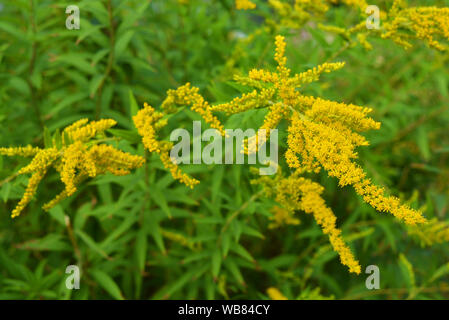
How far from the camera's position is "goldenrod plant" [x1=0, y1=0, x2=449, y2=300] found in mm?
1655

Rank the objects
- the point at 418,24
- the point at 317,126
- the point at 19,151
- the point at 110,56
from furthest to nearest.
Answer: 1. the point at 110,56
2. the point at 418,24
3. the point at 19,151
4. the point at 317,126

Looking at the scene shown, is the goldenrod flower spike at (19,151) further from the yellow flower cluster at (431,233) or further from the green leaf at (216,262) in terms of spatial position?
the yellow flower cluster at (431,233)

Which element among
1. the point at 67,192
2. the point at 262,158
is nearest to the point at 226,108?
the point at 262,158

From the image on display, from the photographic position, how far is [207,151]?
6.46ft

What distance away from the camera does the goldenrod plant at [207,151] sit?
5.43 ft

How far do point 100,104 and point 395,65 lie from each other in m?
3.38

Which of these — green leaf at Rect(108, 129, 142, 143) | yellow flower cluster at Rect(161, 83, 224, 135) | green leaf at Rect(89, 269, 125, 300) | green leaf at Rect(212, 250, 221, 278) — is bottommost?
green leaf at Rect(89, 269, 125, 300)

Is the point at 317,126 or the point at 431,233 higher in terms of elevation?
the point at 317,126

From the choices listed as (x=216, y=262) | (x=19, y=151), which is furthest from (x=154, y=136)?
(x=216, y=262)

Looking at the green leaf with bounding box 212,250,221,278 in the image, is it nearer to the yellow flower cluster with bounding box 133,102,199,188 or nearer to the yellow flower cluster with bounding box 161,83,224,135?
the yellow flower cluster with bounding box 133,102,199,188

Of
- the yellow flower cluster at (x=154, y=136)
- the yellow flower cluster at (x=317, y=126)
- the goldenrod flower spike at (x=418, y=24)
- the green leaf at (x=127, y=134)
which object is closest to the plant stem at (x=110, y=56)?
the green leaf at (x=127, y=134)

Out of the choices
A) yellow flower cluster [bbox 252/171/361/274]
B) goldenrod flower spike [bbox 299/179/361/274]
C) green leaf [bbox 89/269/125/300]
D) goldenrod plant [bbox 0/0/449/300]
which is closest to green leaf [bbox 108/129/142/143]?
goldenrod plant [bbox 0/0/449/300]

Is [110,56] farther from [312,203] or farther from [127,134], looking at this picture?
[312,203]

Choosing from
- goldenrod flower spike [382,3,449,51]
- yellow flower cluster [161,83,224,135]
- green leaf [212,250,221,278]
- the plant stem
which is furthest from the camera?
the plant stem
